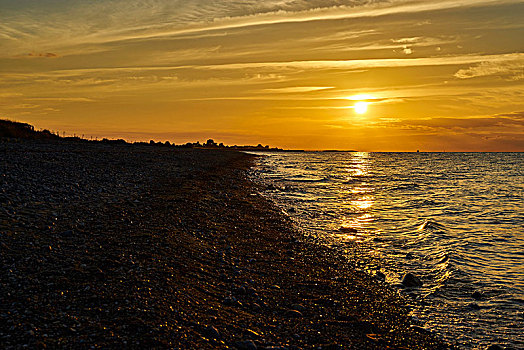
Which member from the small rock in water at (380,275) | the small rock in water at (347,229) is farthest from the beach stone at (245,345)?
the small rock in water at (347,229)

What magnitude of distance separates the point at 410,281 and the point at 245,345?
6.31 metres

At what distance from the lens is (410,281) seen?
1092 centimetres

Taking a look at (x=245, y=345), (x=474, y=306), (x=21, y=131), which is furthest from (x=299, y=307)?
(x=21, y=131)

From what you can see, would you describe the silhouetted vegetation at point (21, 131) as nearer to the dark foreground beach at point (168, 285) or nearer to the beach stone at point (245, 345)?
the dark foreground beach at point (168, 285)

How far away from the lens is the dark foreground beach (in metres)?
6.43

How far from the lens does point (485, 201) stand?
2977 centimetres

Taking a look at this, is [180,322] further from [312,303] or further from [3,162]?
[3,162]

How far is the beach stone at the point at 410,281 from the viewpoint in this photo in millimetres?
10852

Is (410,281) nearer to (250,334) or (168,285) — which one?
(250,334)

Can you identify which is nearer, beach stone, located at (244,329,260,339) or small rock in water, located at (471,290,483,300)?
beach stone, located at (244,329,260,339)

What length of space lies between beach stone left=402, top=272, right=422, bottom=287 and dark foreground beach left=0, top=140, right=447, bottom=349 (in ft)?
2.85

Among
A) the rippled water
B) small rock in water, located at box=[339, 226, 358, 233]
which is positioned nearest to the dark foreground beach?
the rippled water

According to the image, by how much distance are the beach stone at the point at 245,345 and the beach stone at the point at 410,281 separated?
604 cm

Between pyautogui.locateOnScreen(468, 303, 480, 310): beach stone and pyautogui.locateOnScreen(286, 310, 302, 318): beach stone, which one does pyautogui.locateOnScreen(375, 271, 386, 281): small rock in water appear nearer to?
pyautogui.locateOnScreen(468, 303, 480, 310): beach stone
